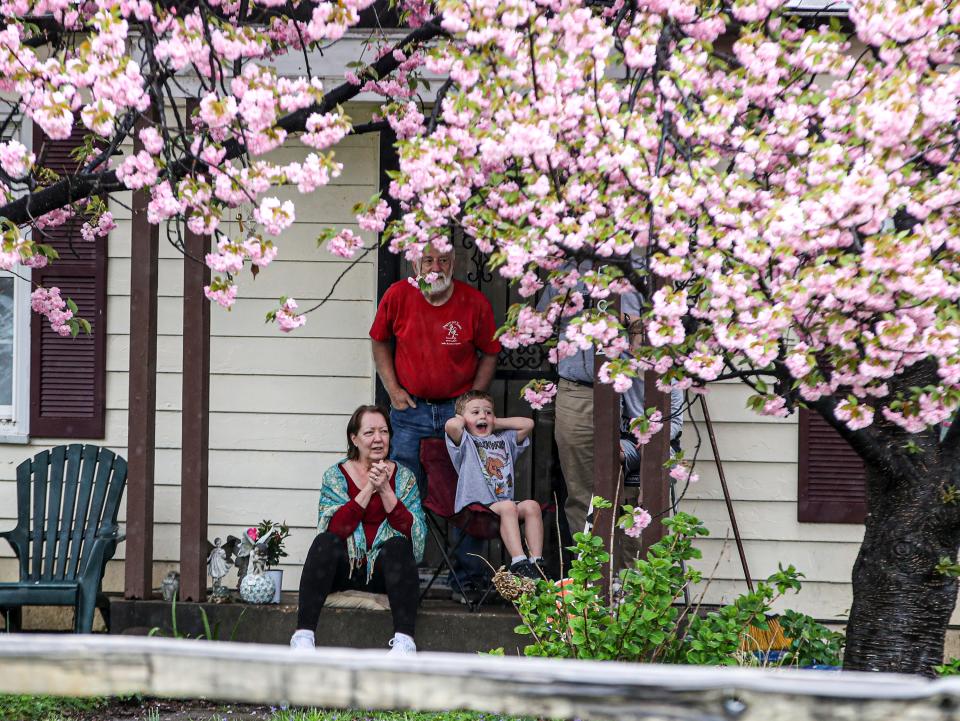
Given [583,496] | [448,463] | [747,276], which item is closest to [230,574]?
[448,463]

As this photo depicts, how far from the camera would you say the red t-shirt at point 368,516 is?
5.62 m

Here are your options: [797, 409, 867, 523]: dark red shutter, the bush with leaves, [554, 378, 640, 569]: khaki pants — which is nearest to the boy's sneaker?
[554, 378, 640, 569]: khaki pants

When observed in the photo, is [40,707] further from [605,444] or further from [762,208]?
[762,208]

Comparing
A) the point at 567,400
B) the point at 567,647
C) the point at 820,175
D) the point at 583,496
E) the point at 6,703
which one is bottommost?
the point at 6,703

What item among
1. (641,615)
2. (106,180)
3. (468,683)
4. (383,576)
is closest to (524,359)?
(383,576)

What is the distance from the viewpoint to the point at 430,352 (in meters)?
6.23

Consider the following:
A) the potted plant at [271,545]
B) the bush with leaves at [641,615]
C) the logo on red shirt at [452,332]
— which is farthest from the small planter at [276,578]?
the bush with leaves at [641,615]

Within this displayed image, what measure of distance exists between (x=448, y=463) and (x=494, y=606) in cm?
72

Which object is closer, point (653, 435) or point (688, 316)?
point (688, 316)

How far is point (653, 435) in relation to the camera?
560 cm

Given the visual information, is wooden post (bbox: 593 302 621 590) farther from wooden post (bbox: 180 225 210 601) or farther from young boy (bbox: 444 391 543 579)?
wooden post (bbox: 180 225 210 601)

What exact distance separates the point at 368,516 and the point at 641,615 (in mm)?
1618

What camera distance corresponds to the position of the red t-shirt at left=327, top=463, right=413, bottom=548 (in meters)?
5.62

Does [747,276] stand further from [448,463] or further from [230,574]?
[230,574]
